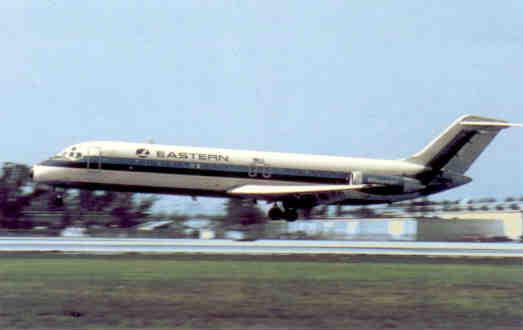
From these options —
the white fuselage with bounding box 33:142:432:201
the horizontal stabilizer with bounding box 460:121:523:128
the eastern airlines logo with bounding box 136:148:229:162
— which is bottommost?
the white fuselage with bounding box 33:142:432:201

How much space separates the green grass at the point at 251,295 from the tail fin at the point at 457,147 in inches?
719

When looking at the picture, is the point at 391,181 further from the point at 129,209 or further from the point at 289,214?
the point at 129,209

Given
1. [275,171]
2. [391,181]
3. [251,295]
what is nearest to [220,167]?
[275,171]

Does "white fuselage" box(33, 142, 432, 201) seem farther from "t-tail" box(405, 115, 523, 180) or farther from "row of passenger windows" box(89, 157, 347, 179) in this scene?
"t-tail" box(405, 115, 523, 180)

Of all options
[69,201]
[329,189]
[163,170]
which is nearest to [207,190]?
[163,170]

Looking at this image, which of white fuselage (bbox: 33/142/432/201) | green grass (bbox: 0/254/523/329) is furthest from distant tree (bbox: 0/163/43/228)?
green grass (bbox: 0/254/523/329)

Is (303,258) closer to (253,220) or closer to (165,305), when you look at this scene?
(165,305)

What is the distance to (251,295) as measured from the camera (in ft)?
76.3

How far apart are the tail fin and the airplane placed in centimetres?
6

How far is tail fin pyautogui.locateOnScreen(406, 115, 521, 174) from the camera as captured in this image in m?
51.3

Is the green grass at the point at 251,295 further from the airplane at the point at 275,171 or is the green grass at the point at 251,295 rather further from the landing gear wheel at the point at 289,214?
the landing gear wheel at the point at 289,214

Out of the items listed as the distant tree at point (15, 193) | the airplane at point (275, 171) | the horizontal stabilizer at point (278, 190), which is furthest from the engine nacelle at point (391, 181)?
the distant tree at point (15, 193)

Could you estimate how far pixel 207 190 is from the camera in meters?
46.7

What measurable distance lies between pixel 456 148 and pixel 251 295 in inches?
1212
